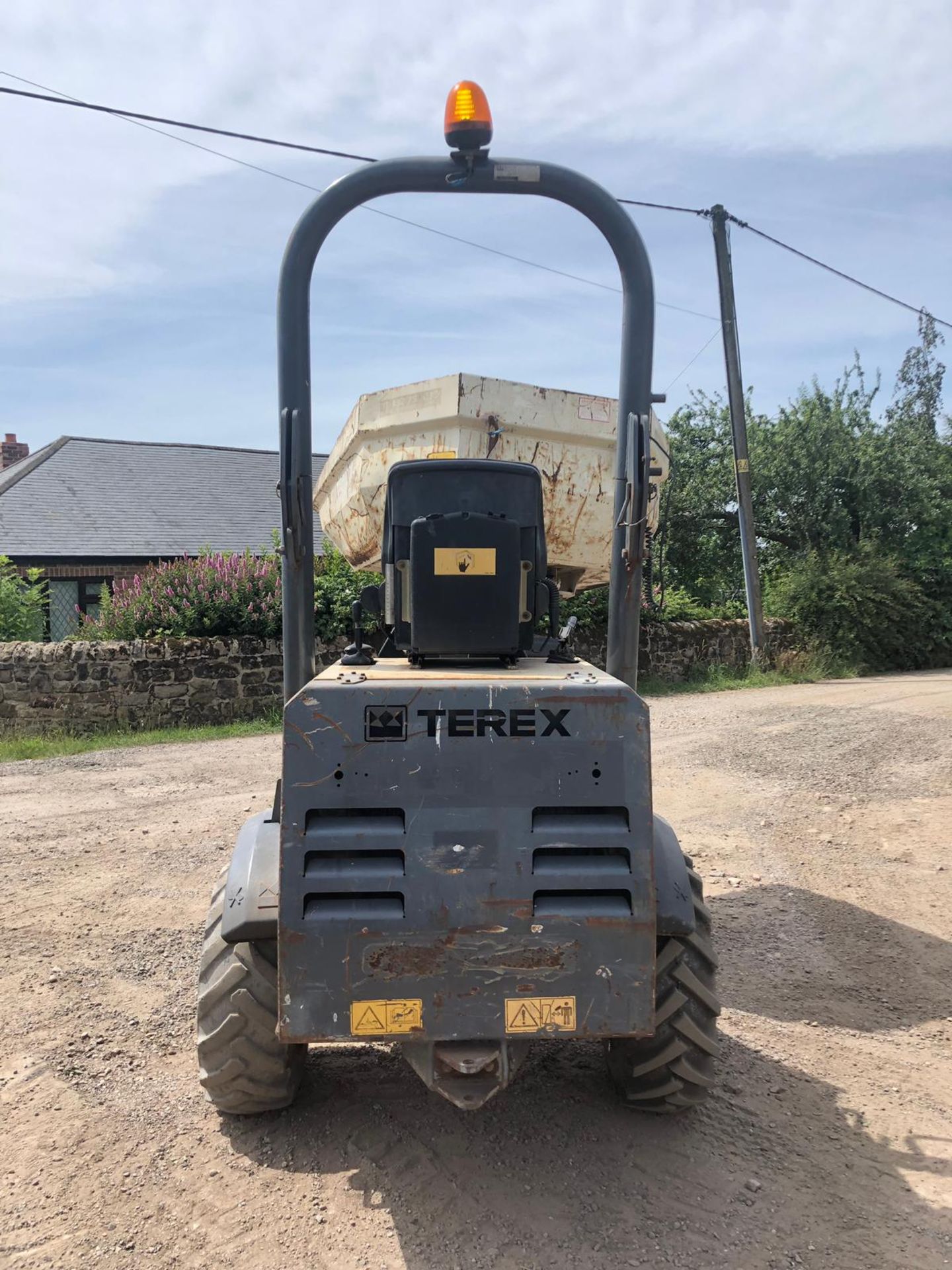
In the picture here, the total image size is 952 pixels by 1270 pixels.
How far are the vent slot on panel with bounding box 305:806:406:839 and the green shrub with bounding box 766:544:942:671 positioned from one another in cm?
1793

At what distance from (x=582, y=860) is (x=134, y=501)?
2378 centimetres

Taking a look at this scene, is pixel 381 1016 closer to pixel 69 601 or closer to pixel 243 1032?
pixel 243 1032

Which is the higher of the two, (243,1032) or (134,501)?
(134,501)

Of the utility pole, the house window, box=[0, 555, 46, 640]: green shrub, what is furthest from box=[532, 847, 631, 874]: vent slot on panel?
the house window

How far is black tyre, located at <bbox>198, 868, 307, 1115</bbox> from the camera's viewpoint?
3320mm

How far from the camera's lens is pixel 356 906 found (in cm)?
290

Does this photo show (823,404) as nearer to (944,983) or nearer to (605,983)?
(944,983)

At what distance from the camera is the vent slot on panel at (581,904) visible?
2.90 metres

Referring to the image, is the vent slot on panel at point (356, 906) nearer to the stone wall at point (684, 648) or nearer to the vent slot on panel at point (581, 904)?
the vent slot on panel at point (581, 904)

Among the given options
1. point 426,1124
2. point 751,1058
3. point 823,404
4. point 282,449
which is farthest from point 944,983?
point 823,404

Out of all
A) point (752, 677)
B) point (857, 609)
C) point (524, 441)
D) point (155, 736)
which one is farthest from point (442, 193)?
point (857, 609)

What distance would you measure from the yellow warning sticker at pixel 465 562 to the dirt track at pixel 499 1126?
192 cm

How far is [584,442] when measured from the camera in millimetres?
5125

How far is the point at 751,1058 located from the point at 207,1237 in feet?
7.28
